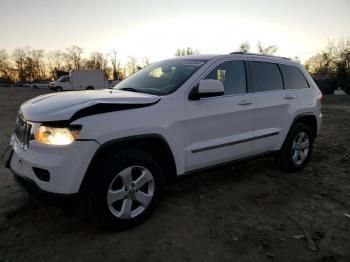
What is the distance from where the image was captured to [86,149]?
2742mm

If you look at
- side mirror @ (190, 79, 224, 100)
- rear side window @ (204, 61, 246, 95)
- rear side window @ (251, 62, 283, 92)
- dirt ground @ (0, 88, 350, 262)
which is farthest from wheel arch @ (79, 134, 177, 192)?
rear side window @ (251, 62, 283, 92)

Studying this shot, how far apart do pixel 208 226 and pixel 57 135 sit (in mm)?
1818

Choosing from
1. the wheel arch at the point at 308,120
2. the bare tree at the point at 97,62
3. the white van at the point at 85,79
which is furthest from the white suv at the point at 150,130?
the bare tree at the point at 97,62

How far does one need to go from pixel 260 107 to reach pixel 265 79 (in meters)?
0.51

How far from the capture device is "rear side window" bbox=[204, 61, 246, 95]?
12.9 ft

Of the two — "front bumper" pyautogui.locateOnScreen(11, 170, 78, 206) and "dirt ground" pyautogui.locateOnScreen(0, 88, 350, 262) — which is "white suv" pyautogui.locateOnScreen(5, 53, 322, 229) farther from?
"dirt ground" pyautogui.locateOnScreen(0, 88, 350, 262)

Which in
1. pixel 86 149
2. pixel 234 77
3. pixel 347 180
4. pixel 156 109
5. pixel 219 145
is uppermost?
pixel 234 77

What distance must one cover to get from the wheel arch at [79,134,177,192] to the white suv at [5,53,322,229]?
0.04 feet

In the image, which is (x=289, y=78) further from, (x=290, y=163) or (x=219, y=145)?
(x=219, y=145)

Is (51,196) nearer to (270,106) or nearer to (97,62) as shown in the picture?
(270,106)

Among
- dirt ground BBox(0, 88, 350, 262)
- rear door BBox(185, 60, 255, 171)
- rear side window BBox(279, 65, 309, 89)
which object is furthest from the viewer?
rear side window BBox(279, 65, 309, 89)

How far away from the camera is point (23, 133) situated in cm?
308

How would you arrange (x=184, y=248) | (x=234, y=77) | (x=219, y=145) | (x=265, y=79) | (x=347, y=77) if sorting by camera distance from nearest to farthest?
(x=184, y=248), (x=219, y=145), (x=234, y=77), (x=265, y=79), (x=347, y=77)

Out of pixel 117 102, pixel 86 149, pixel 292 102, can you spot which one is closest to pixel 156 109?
pixel 117 102
